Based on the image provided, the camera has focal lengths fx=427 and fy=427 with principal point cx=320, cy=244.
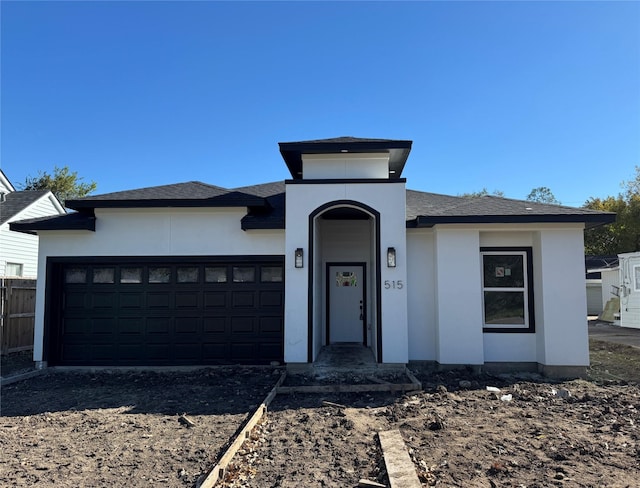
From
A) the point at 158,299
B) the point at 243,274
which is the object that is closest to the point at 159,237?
the point at 158,299

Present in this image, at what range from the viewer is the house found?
873 centimetres

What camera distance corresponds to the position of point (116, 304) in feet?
32.0

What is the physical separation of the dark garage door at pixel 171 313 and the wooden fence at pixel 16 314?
2.82m

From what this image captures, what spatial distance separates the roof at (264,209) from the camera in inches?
→ 341

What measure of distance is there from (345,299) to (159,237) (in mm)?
5245

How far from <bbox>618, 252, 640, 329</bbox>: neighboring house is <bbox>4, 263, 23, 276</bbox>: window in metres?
24.4

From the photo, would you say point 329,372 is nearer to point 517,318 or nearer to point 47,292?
point 517,318

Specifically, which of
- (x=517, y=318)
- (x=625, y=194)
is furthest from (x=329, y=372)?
(x=625, y=194)

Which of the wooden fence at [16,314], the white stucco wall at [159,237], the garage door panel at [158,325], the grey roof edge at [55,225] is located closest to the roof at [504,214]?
the white stucco wall at [159,237]

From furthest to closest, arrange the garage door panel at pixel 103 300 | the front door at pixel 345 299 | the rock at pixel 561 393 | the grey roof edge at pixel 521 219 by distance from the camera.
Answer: the front door at pixel 345 299
the garage door panel at pixel 103 300
the grey roof edge at pixel 521 219
the rock at pixel 561 393

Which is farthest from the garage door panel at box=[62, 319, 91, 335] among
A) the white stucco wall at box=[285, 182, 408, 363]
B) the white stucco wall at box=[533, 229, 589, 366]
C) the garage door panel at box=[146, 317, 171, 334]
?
the white stucco wall at box=[533, 229, 589, 366]

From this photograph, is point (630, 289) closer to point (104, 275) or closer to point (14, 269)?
point (104, 275)

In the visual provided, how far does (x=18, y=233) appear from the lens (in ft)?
57.4

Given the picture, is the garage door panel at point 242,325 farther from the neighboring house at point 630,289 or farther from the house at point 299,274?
the neighboring house at point 630,289
